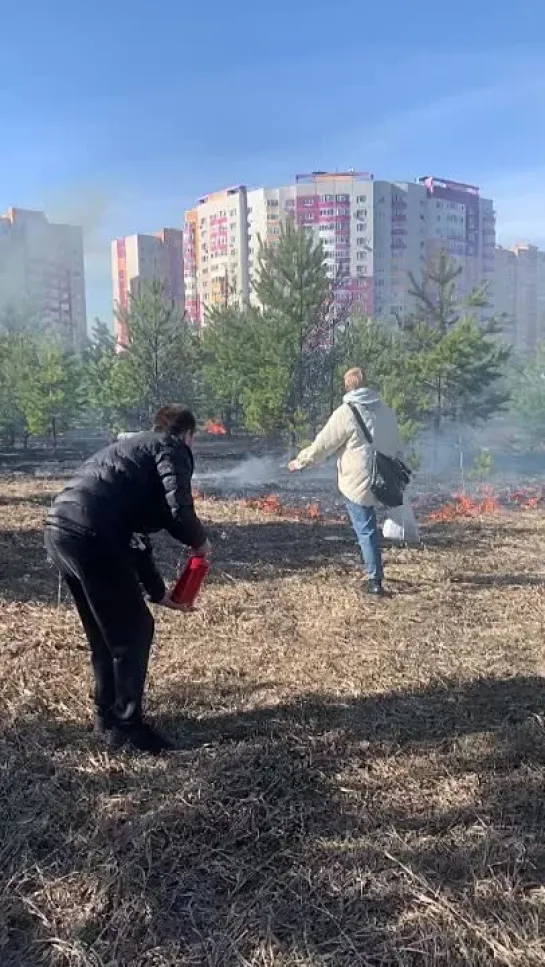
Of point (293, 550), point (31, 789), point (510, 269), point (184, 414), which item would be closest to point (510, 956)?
point (31, 789)

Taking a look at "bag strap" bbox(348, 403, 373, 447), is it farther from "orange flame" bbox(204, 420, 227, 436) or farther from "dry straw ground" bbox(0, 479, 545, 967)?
"orange flame" bbox(204, 420, 227, 436)

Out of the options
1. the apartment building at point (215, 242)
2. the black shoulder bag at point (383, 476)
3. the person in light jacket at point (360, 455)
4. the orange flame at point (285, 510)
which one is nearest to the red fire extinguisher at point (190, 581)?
the person in light jacket at point (360, 455)

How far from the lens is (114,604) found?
9.99 feet

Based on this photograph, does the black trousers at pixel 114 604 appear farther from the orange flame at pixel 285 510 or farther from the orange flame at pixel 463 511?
the orange flame at pixel 463 511

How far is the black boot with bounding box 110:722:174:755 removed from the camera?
310 cm

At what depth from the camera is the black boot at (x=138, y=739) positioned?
310 cm

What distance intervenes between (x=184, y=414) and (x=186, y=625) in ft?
Result: 6.57

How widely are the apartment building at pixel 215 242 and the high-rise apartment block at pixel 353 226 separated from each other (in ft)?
0.21

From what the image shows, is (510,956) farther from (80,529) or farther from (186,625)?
(186,625)

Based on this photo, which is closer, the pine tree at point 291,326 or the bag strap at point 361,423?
the bag strap at point 361,423

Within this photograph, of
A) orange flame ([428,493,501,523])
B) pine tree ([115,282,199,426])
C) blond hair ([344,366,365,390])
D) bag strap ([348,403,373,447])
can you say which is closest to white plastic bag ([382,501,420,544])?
bag strap ([348,403,373,447])

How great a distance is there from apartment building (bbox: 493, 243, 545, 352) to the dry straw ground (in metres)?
57.3

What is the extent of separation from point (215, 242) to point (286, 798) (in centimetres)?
5283

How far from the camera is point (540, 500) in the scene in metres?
11.2
